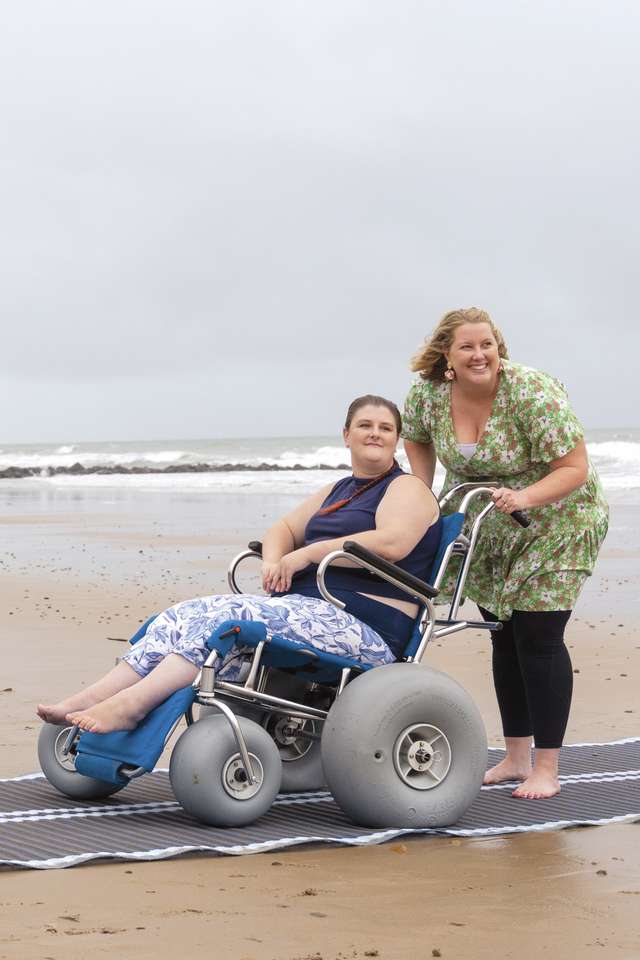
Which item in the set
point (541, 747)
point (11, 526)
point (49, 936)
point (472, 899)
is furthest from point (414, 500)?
point (11, 526)

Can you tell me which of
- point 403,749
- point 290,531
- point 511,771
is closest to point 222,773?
point 403,749

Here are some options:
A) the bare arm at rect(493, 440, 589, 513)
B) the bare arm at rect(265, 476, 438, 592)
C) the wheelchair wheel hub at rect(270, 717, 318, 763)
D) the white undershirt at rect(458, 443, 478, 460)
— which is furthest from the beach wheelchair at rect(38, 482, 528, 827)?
the white undershirt at rect(458, 443, 478, 460)

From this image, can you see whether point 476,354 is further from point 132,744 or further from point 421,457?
point 132,744

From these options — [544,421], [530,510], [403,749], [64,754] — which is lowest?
[64,754]

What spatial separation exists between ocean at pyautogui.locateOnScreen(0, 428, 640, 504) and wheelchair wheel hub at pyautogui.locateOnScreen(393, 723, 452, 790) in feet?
67.1

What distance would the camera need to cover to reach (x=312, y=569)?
4.73 meters

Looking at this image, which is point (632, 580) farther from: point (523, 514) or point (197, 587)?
point (523, 514)

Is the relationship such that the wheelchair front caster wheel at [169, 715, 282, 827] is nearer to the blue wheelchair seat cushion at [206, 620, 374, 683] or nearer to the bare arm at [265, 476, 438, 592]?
the blue wheelchair seat cushion at [206, 620, 374, 683]

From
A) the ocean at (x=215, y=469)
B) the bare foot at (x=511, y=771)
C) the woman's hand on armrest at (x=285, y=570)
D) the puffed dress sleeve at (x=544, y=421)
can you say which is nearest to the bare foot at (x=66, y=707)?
the woman's hand on armrest at (x=285, y=570)

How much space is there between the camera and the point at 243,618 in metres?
4.35

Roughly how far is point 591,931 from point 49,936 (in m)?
1.26

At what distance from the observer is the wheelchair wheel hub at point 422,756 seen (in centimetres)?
435

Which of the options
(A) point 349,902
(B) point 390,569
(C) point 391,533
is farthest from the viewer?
(C) point 391,533

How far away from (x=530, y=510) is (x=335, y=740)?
1.23m
